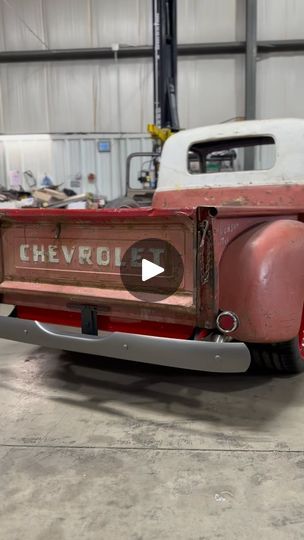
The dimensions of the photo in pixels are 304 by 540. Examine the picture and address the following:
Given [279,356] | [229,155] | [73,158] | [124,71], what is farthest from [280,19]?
[279,356]

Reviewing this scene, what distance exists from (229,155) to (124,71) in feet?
11.9

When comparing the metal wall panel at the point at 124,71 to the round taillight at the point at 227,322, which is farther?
the metal wall panel at the point at 124,71

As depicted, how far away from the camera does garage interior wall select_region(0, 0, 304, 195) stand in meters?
9.37

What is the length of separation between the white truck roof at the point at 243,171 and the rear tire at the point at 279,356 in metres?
1.21

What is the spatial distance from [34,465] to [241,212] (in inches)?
62.3

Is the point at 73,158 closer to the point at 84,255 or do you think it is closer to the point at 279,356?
the point at 84,255

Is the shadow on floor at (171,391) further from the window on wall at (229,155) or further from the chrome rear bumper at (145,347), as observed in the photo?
the window on wall at (229,155)

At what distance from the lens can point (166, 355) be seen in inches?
85.8

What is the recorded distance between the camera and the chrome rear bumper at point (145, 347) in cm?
207

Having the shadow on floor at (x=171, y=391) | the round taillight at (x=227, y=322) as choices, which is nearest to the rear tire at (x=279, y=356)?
the shadow on floor at (x=171, y=391)

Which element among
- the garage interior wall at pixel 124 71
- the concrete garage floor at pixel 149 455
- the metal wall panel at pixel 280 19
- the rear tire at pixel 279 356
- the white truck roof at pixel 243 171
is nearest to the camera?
the concrete garage floor at pixel 149 455
